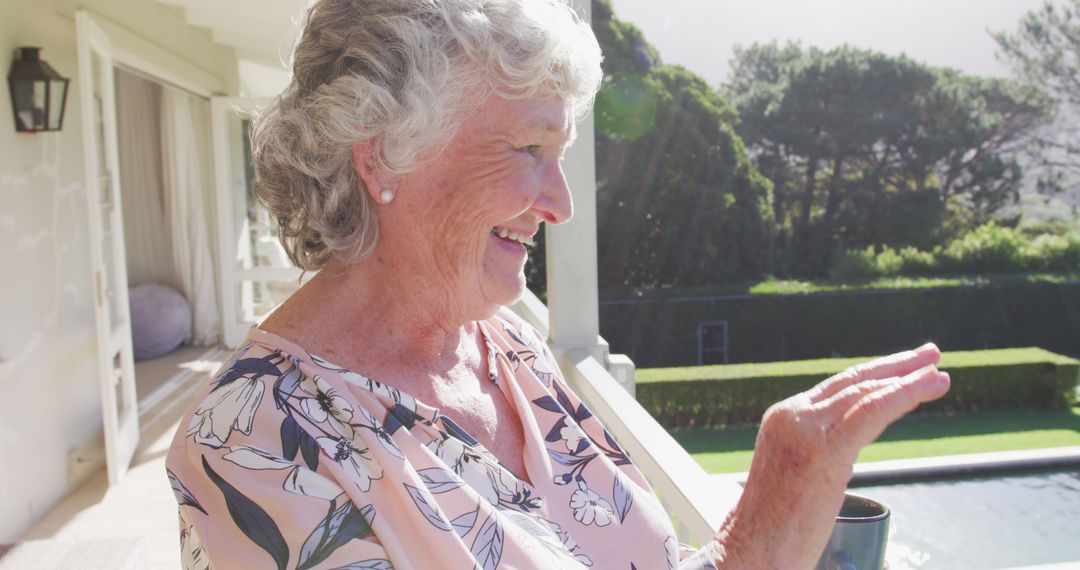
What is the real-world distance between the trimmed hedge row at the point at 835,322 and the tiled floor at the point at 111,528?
1401 centimetres

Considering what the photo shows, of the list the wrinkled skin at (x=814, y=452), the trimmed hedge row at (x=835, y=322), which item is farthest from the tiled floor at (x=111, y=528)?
the trimmed hedge row at (x=835, y=322)

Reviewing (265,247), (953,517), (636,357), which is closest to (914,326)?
(636,357)

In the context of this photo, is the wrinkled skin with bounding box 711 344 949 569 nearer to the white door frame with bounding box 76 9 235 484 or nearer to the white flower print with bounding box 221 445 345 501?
the white flower print with bounding box 221 445 345 501

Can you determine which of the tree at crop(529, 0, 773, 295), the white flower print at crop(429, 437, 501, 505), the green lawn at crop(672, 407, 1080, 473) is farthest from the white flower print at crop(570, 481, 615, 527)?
the tree at crop(529, 0, 773, 295)

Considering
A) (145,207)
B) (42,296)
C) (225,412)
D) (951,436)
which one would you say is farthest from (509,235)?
(951,436)

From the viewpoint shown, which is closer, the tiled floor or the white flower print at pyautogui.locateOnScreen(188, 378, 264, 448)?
the white flower print at pyautogui.locateOnScreen(188, 378, 264, 448)

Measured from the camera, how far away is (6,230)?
322 cm

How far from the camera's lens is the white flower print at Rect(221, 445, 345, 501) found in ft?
2.69

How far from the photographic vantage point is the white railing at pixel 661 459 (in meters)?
1.45

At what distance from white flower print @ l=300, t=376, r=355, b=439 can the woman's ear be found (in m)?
0.25

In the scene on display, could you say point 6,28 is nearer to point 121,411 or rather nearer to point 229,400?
point 121,411

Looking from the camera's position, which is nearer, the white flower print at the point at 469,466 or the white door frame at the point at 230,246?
the white flower print at the point at 469,466

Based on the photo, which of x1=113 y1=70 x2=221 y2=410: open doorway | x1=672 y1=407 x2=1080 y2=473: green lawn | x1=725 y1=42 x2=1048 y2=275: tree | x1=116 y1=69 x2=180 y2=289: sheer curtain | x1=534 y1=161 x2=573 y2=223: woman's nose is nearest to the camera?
x1=534 y1=161 x2=573 y2=223: woman's nose

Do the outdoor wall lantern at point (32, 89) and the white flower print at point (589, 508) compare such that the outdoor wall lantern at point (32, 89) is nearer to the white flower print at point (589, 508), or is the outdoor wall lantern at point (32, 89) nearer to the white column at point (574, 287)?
the white column at point (574, 287)
